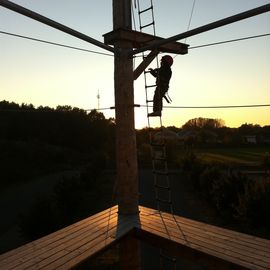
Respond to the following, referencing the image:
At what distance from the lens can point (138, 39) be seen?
7.36 meters

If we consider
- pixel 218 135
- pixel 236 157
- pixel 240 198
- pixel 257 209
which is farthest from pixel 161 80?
pixel 218 135

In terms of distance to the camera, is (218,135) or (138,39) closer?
(138,39)

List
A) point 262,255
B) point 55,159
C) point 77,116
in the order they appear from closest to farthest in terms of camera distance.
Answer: point 262,255
point 55,159
point 77,116

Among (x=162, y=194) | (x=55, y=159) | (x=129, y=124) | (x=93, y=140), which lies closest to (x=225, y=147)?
(x=93, y=140)

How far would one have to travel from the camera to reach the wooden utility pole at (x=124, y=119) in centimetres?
720

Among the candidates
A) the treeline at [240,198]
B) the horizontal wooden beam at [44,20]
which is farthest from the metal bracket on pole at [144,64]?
the treeline at [240,198]

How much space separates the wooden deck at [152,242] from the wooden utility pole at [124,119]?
19.5 inches

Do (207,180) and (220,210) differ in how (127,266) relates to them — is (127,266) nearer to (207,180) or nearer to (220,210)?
(220,210)

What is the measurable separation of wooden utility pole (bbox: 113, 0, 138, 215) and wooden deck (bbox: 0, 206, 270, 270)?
49cm

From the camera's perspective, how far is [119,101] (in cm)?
723

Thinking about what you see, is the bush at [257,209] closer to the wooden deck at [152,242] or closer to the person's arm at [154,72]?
the wooden deck at [152,242]

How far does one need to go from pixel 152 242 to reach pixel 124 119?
2.19m

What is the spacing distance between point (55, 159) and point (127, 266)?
44.4 metres

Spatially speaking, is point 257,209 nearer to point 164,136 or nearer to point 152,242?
point 164,136
